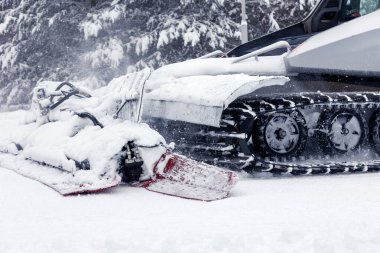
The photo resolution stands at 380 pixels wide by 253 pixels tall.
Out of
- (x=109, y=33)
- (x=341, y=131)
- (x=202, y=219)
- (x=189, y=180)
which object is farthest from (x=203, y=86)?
(x=109, y=33)

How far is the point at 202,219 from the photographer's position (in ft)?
11.9

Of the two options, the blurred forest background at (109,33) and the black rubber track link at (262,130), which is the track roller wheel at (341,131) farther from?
the blurred forest background at (109,33)

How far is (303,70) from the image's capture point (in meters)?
5.80

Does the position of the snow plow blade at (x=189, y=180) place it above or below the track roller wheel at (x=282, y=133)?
below

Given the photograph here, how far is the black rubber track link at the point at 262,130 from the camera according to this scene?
5.19 metres

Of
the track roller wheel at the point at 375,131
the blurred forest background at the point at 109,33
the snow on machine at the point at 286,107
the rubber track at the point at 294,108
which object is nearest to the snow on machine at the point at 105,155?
the snow on machine at the point at 286,107

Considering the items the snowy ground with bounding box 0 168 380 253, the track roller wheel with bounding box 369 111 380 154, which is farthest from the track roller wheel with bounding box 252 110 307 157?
the track roller wheel with bounding box 369 111 380 154

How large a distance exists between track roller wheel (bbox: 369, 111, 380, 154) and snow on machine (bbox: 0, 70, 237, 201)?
1786mm

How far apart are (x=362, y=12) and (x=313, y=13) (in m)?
0.76

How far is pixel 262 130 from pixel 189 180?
1.02 m

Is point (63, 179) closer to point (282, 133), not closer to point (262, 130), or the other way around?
point (262, 130)

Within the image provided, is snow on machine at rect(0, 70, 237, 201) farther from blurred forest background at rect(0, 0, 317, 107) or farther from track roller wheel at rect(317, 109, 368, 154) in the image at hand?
blurred forest background at rect(0, 0, 317, 107)

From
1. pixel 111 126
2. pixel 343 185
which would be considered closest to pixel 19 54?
pixel 111 126

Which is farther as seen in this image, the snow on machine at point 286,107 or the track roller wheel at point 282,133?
the track roller wheel at point 282,133
